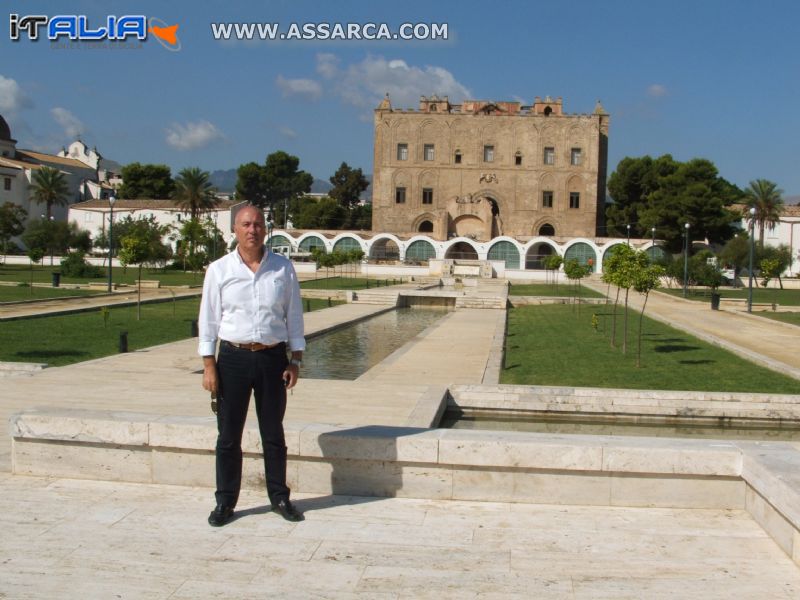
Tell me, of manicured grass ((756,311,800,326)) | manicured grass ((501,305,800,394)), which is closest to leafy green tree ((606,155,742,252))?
manicured grass ((756,311,800,326))

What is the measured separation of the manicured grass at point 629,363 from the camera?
11.2 meters

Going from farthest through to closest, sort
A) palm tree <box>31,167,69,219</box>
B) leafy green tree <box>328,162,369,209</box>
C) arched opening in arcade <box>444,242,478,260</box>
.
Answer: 1. leafy green tree <box>328,162,369,209</box>
2. palm tree <box>31,167,69,219</box>
3. arched opening in arcade <box>444,242,478,260</box>

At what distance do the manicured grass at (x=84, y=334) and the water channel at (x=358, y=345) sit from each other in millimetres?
2721

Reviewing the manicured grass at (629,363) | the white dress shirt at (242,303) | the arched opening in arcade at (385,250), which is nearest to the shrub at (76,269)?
the arched opening in arcade at (385,250)

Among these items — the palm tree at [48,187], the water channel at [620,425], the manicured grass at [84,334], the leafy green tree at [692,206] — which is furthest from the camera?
the palm tree at [48,187]

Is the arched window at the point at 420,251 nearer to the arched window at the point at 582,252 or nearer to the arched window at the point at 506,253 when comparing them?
the arched window at the point at 506,253

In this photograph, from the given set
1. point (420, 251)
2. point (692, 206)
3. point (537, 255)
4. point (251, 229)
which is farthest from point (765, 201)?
point (251, 229)

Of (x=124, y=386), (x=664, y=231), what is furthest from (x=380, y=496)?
(x=664, y=231)

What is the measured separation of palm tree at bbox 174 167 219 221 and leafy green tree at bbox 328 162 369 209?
79.5 ft

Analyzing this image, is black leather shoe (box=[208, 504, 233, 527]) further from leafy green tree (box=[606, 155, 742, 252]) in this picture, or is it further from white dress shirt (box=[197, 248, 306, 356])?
leafy green tree (box=[606, 155, 742, 252])

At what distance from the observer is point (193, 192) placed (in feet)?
190

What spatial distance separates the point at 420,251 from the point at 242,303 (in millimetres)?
51972

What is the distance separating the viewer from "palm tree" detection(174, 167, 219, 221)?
189ft

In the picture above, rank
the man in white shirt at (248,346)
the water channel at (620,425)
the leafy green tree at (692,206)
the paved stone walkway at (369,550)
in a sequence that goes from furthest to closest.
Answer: the leafy green tree at (692,206) → the water channel at (620,425) → the man in white shirt at (248,346) → the paved stone walkway at (369,550)
